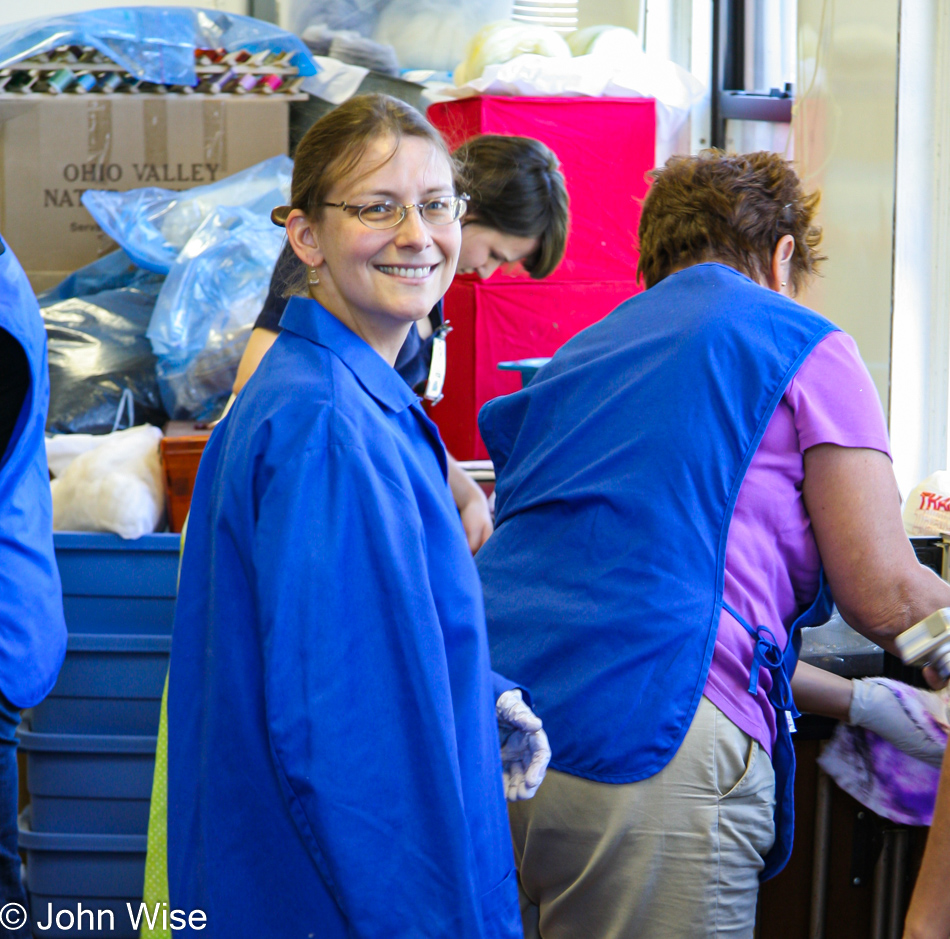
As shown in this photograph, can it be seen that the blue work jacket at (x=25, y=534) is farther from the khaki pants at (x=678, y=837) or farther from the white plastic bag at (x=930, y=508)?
the white plastic bag at (x=930, y=508)

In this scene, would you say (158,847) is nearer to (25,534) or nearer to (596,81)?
(25,534)

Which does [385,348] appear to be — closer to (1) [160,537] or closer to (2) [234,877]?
(2) [234,877]

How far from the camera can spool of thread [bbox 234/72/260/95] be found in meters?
3.40

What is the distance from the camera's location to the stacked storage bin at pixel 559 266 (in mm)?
2828

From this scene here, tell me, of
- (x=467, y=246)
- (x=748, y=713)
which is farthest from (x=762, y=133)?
(x=748, y=713)

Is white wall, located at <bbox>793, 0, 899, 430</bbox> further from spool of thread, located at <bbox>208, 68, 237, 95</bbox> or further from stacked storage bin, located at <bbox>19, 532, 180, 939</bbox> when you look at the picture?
spool of thread, located at <bbox>208, 68, 237, 95</bbox>

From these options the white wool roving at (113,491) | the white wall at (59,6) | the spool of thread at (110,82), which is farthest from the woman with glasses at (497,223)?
the white wall at (59,6)

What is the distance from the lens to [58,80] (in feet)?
10.6

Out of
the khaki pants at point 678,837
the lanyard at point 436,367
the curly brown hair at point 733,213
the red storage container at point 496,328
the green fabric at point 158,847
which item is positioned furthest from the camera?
the red storage container at point 496,328

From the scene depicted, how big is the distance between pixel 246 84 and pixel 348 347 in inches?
110

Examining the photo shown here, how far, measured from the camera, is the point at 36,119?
3260 mm

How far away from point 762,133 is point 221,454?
2.82m

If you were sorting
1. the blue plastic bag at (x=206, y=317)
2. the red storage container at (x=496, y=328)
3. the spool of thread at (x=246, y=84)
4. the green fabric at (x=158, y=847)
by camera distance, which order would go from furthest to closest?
the spool of thread at (x=246, y=84) → the red storage container at (x=496, y=328) → the blue plastic bag at (x=206, y=317) → the green fabric at (x=158, y=847)

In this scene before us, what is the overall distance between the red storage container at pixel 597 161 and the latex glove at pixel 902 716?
167 cm
